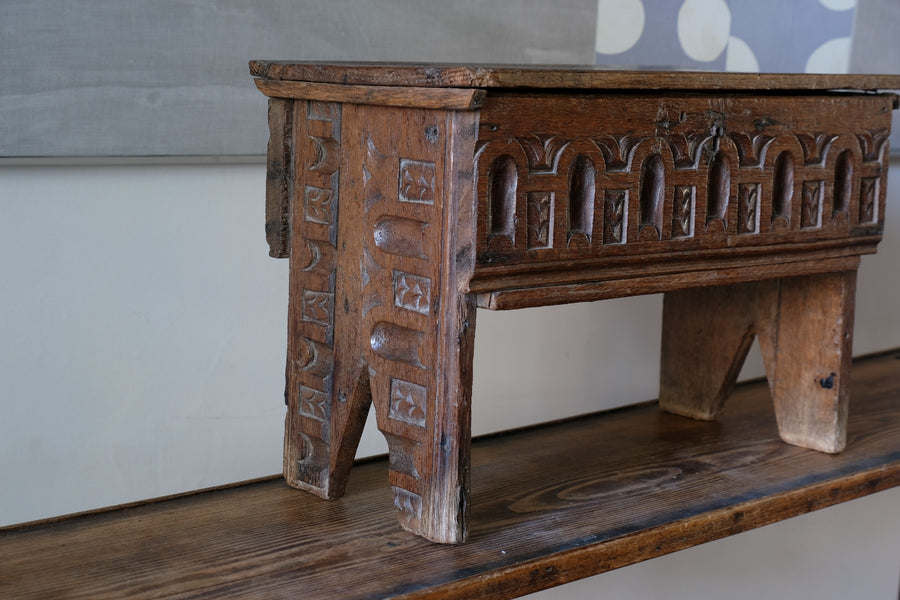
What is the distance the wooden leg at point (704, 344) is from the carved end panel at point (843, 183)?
6.0 inches

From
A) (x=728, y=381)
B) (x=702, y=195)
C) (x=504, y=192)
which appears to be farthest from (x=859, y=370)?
(x=504, y=192)

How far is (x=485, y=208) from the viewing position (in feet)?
2.68

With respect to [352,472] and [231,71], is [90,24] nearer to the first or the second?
[231,71]

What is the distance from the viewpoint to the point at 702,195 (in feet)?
3.17

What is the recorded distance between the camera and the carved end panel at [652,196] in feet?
3.07

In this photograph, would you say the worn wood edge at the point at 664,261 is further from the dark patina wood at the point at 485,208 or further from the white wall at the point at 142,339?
the white wall at the point at 142,339

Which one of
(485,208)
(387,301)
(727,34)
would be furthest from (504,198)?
(727,34)

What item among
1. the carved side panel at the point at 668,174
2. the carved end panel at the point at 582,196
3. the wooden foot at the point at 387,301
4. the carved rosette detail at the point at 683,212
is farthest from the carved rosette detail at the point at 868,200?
the wooden foot at the point at 387,301

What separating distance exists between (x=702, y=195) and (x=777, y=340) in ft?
1.00

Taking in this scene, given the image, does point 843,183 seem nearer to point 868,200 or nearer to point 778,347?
point 868,200

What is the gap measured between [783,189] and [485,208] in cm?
37

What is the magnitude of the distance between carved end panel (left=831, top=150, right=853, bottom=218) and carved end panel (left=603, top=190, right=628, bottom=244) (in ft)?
0.93

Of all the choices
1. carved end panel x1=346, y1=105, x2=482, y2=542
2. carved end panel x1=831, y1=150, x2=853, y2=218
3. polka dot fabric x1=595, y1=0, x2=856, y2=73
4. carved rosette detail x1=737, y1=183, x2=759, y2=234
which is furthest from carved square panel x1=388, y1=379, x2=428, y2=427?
polka dot fabric x1=595, y1=0, x2=856, y2=73

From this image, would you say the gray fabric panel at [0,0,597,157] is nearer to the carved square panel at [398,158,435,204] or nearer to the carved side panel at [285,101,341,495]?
the carved side panel at [285,101,341,495]
